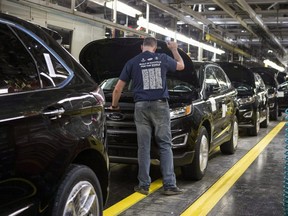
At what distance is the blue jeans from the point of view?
16.8 feet

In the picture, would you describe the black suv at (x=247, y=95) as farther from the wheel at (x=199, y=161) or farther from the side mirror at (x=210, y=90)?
the wheel at (x=199, y=161)

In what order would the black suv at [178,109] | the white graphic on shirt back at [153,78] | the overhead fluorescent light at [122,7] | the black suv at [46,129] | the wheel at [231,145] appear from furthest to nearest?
1. the overhead fluorescent light at [122,7]
2. the wheel at [231,145]
3. the black suv at [178,109]
4. the white graphic on shirt back at [153,78]
5. the black suv at [46,129]

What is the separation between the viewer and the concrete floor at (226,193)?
477 centimetres

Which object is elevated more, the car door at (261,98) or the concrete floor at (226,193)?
the car door at (261,98)

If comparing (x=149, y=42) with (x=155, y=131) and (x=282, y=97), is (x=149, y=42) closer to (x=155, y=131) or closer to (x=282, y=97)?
(x=155, y=131)

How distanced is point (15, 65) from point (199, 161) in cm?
360

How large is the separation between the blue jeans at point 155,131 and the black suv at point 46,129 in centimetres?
161

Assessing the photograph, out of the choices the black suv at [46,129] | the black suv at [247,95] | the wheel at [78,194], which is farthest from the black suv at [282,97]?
the wheel at [78,194]

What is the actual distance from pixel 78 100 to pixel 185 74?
3.09 m

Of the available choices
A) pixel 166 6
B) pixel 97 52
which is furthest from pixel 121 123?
pixel 166 6

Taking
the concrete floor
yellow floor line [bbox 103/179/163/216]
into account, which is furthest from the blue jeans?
the concrete floor

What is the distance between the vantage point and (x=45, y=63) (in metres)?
3.03

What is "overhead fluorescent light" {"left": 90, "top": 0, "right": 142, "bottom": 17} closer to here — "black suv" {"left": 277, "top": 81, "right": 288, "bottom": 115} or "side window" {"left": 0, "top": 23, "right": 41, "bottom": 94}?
"side window" {"left": 0, "top": 23, "right": 41, "bottom": 94}

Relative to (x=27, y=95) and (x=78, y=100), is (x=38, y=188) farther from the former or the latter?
(x=78, y=100)
